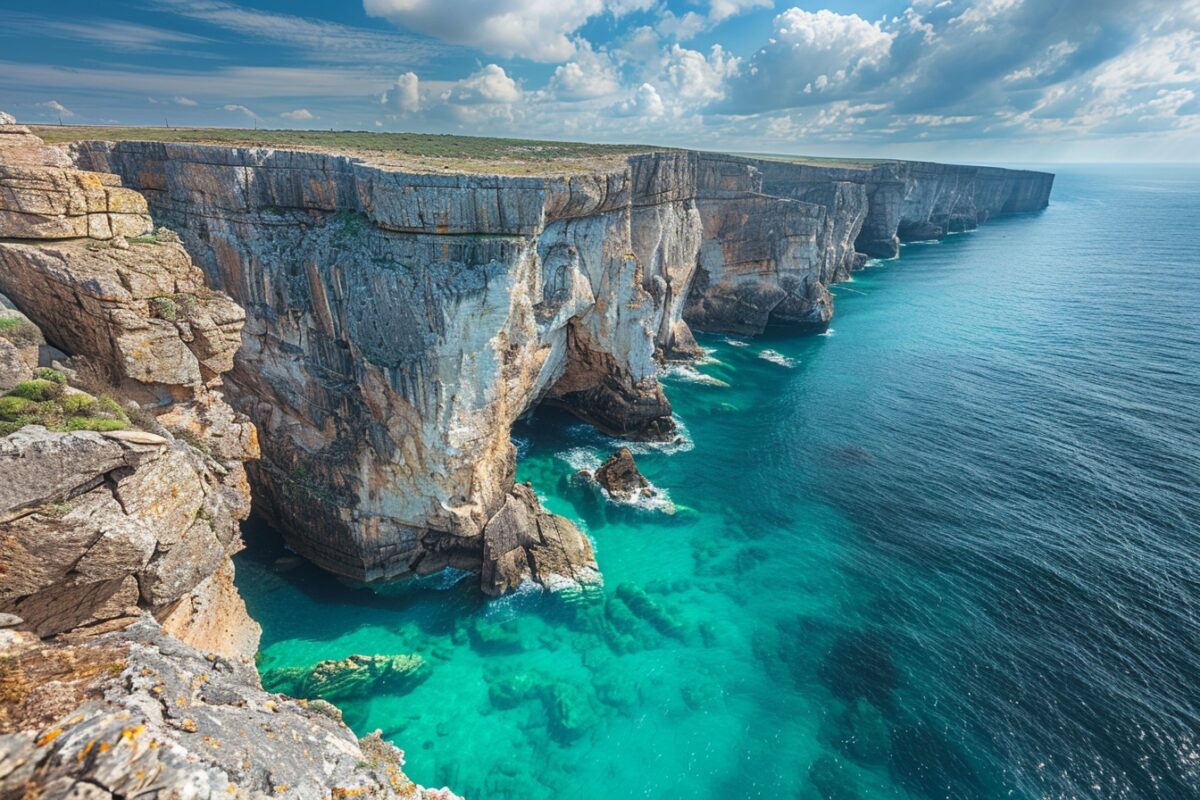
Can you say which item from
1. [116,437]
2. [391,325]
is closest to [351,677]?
[391,325]

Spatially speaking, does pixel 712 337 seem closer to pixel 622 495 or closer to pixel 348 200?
pixel 622 495

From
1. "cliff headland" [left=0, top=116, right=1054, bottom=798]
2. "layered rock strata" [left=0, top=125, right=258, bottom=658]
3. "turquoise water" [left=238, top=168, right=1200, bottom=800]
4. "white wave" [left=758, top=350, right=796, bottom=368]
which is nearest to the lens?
"cliff headland" [left=0, top=116, right=1054, bottom=798]

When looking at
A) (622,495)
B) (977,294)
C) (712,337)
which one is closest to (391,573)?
(622,495)

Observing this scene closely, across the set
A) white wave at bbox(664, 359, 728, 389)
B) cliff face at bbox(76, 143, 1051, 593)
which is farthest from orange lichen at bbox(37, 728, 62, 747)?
white wave at bbox(664, 359, 728, 389)

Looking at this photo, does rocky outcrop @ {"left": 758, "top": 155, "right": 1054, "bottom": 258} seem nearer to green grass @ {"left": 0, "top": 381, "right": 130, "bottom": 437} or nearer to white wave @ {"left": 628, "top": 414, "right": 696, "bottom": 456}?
white wave @ {"left": 628, "top": 414, "right": 696, "bottom": 456}

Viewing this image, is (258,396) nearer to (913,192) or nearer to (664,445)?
(664,445)
